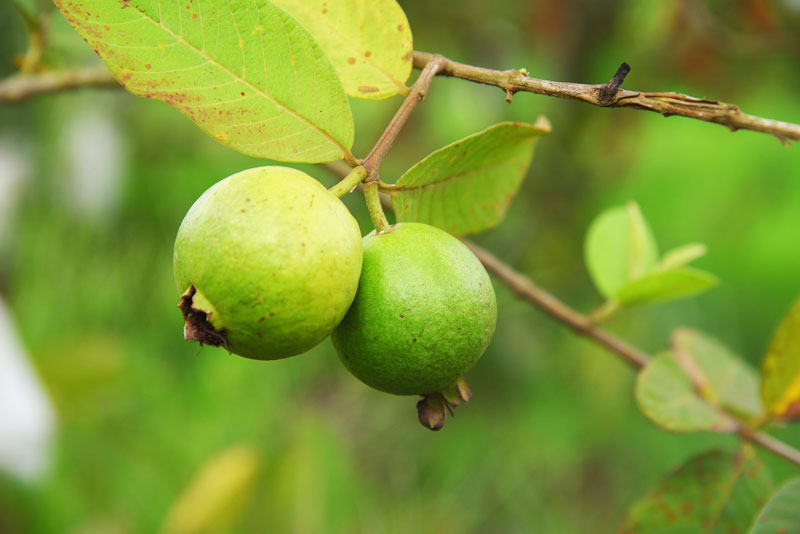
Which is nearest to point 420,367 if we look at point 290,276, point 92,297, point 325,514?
point 290,276

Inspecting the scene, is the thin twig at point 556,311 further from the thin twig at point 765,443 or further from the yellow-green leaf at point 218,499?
the yellow-green leaf at point 218,499

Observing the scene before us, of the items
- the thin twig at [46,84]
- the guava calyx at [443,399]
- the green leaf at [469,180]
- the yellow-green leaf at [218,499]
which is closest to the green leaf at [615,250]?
the green leaf at [469,180]

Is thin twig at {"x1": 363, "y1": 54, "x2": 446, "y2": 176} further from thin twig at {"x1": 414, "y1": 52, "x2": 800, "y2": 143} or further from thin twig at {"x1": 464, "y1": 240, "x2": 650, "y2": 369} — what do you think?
Result: thin twig at {"x1": 464, "y1": 240, "x2": 650, "y2": 369}

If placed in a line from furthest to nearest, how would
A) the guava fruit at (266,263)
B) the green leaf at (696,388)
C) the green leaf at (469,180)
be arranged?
the green leaf at (696,388)
the green leaf at (469,180)
the guava fruit at (266,263)

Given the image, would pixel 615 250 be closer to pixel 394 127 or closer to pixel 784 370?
pixel 784 370

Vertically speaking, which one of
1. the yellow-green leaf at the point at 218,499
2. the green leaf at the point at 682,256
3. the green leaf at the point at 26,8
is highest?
the green leaf at the point at 26,8

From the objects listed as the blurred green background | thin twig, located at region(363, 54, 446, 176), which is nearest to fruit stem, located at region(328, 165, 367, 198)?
thin twig, located at region(363, 54, 446, 176)

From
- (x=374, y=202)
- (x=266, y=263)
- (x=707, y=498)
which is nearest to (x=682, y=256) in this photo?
(x=707, y=498)
